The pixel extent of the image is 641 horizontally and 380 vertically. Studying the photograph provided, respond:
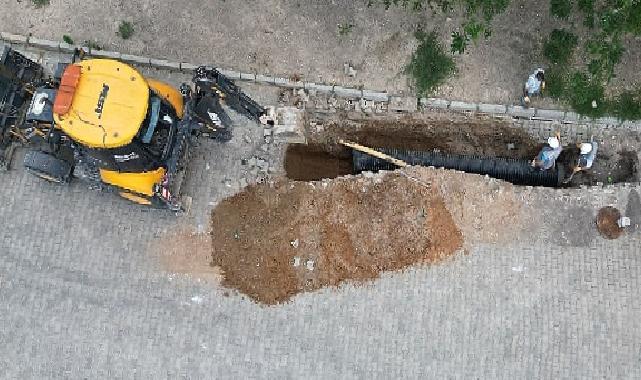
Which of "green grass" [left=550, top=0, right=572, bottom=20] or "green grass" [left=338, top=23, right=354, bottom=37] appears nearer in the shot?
"green grass" [left=550, top=0, right=572, bottom=20]

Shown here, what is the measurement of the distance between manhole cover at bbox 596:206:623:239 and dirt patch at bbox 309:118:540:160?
6.85ft

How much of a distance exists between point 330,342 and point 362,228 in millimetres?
2287

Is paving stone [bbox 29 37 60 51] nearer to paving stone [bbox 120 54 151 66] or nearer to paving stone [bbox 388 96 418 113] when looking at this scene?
paving stone [bbox 120 54 151 66]

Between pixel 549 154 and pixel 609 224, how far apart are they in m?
1.80

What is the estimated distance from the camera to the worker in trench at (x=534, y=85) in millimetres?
13203

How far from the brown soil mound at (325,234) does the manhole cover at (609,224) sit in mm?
2809

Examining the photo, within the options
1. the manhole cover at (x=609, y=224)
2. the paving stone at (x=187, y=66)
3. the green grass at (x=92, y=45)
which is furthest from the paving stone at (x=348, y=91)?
the manhole cover at (x=609, y=224)

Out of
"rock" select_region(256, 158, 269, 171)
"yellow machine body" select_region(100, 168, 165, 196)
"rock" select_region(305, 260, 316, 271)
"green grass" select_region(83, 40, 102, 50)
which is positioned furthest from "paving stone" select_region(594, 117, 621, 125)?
"green grass" select_region(83, 40, 102, 50)

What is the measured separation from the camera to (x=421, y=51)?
534 inches

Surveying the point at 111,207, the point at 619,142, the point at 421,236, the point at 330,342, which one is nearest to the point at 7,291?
the point at 111,207

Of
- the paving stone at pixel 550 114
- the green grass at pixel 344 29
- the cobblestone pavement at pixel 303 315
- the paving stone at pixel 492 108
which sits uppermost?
the green grass at pixel 344 29

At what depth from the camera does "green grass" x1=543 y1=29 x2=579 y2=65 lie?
13.6 meters

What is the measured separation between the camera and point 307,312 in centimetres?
1259

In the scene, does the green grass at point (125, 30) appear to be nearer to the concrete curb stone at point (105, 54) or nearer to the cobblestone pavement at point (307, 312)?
the concrete curb stone at point (105, 54)
